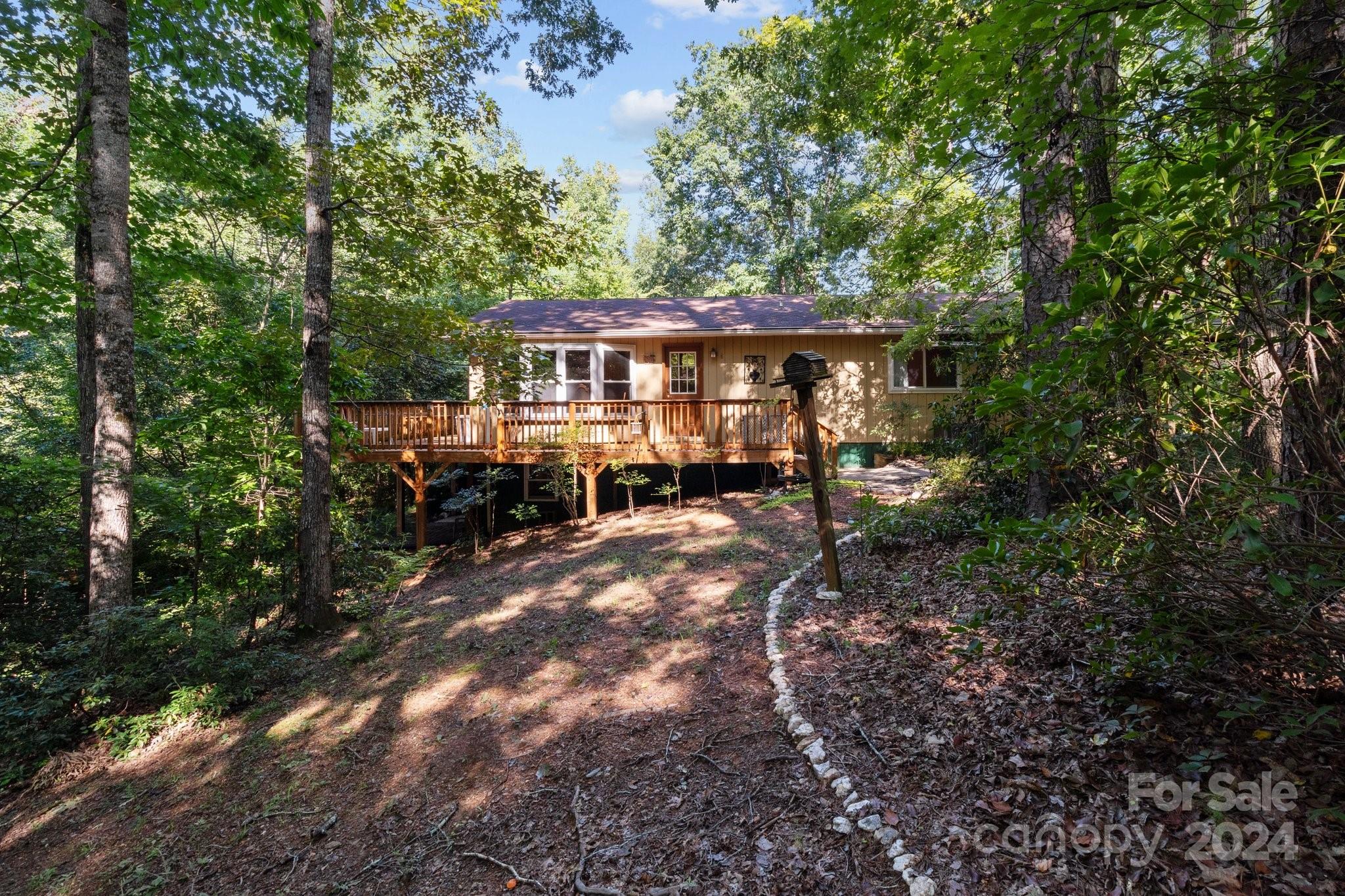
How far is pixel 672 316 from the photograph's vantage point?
13.8 meters

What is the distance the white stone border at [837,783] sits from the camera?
2.16 meters

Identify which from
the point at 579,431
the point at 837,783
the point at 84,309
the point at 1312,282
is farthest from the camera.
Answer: the point at 579,431

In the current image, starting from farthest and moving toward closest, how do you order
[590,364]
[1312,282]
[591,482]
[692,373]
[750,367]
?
[692,373]
[750,367]
[590,364]
[591,482]
[1312,282]

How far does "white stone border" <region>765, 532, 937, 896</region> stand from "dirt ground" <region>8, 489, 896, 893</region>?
70 mm

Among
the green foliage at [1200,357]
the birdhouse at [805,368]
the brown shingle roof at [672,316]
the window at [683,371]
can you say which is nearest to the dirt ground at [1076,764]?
the green foliage at [1200,357]

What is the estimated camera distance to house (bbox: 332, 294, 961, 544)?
10562mm

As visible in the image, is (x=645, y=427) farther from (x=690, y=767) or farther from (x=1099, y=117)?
(x=1099, y=117)

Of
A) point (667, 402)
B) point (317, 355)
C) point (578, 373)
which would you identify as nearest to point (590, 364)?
point (578, 373)

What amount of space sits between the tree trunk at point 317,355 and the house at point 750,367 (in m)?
6.03

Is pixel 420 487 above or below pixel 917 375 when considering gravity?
below

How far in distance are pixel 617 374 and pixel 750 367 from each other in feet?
10.2

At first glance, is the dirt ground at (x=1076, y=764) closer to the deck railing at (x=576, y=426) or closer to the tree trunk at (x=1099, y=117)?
the tree trunk at (x=1099, y=117)

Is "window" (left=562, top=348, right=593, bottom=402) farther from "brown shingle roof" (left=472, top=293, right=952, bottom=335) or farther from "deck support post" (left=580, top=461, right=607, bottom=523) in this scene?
"deck support post" (left=580, top=461, right=607, bottom=523)

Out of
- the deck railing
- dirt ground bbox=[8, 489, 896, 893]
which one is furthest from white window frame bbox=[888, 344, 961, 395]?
dirt ground bbox=[8, 489, 896, 893]
